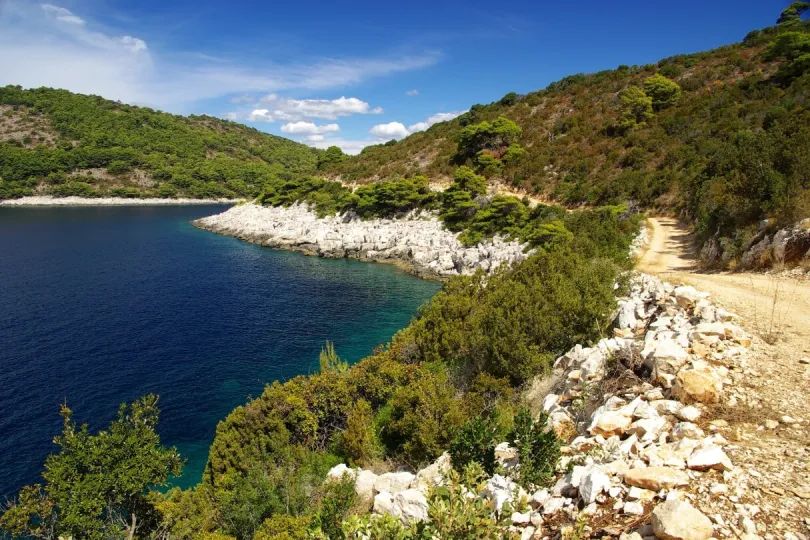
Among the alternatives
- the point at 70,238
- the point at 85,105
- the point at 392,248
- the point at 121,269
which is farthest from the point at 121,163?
the point at 392,248

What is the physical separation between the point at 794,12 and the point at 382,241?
3036 inches

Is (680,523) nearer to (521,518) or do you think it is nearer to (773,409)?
(521,518)

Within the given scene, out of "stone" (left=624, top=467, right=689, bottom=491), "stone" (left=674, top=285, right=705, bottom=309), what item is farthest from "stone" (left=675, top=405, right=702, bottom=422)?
"stone" (left=674, top=285, right=705, bottom=309)

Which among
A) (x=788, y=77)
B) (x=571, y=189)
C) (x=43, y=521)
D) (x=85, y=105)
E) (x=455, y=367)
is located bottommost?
(x=43, y=521)

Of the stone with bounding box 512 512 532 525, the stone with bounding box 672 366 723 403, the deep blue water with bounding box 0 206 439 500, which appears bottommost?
the deep blue water with bounding box 0 206 439 500

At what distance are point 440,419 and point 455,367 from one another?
4.62m

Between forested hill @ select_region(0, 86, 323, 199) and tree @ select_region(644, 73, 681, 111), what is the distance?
7800 centimetres

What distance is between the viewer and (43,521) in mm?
9781

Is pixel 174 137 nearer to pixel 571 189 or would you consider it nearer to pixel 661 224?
pixel 571 189

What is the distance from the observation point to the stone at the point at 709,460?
17.8 ft

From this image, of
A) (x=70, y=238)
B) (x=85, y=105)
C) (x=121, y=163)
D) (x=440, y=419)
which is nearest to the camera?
(x=440, y=419)

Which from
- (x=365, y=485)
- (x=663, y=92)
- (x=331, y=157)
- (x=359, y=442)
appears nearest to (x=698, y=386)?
(x=365, y=485)

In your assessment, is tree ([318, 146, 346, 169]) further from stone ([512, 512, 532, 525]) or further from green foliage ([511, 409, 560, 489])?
stone ([512, 512, 532, 525])

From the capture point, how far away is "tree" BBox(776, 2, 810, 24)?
222ft
